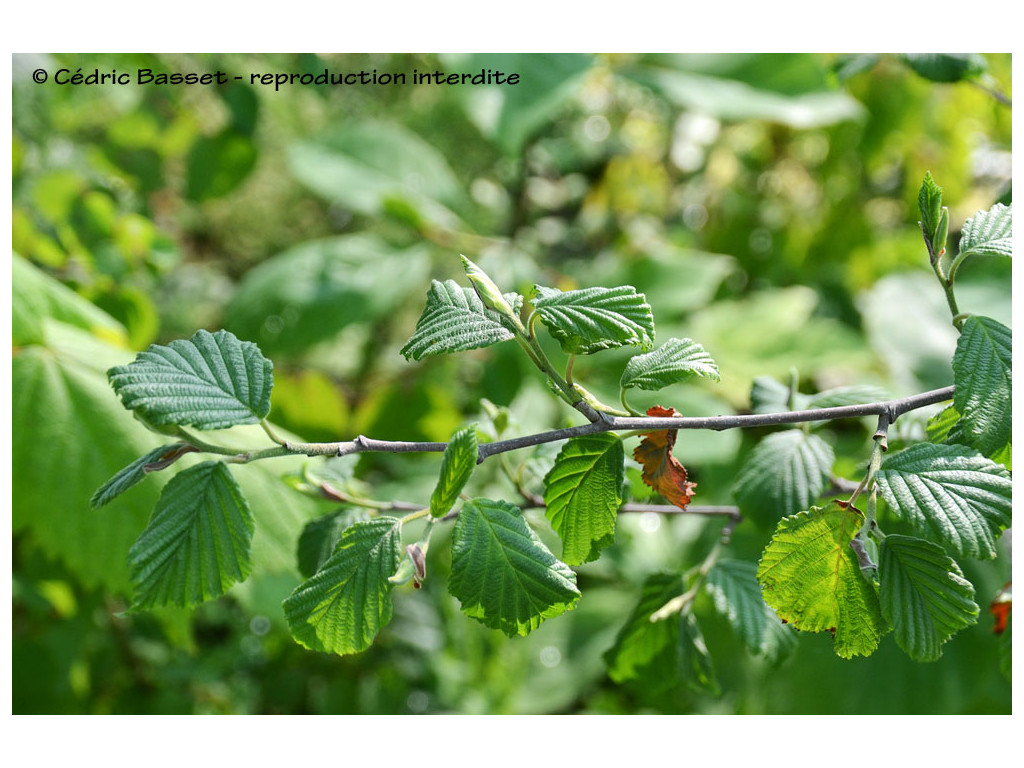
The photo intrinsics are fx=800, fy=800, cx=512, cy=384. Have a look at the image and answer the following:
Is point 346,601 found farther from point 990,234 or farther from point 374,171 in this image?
point 374,171

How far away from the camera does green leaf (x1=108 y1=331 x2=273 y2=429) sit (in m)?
0.26

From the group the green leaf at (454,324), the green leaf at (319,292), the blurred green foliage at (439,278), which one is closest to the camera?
the green leaf at (454,324)

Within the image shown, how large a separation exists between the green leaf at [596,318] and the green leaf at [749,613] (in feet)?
0.52

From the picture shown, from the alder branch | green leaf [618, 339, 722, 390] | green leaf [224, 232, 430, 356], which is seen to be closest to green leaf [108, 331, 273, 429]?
the alder branch

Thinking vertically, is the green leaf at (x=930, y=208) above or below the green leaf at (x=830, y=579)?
above

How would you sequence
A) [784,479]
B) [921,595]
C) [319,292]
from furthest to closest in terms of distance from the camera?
[319,292] → [784,479] → [921,595]

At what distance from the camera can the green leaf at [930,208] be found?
0.28m

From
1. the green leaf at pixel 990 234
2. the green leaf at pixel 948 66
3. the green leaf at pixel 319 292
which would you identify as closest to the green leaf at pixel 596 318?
the green leaf at pixel 990 234

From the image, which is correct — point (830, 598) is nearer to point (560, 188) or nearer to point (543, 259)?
point (543, 259)

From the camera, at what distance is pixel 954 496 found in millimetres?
258

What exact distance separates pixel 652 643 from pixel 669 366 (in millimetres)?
169

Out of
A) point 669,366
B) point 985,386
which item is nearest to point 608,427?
point 669,366

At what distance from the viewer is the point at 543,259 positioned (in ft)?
3.61

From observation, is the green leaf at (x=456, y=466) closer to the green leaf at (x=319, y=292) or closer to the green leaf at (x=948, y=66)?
the green leaf at (x=948, y=66)
